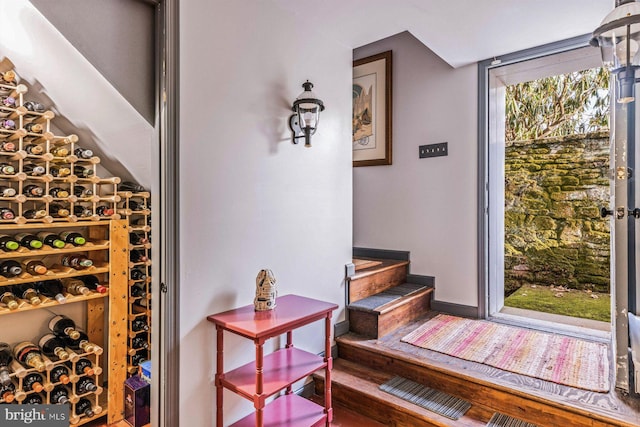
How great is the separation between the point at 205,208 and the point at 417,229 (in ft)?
6.84

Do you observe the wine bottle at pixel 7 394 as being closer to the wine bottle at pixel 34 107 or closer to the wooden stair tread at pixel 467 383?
the wine bottle at pixel 34 107

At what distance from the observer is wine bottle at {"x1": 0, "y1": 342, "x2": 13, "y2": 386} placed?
1982 mm

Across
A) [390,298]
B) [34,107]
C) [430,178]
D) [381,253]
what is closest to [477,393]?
[390,298]

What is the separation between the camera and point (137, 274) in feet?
8.55

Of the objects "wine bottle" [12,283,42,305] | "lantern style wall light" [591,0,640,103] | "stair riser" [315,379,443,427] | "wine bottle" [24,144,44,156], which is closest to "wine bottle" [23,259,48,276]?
"wine bottle" [12,283,42,305]

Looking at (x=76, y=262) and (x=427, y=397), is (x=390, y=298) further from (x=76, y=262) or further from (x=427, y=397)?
(x=76, y=262)

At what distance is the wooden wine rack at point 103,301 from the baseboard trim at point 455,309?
2.41 meters

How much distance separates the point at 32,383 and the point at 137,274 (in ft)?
2.71

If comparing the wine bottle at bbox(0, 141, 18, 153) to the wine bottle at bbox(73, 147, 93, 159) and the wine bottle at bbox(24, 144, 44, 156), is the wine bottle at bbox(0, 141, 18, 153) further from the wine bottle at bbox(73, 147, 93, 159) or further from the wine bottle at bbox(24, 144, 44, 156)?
the wine bottle at bbox(73, 147, 93, 159)

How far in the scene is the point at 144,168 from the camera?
2.67 m

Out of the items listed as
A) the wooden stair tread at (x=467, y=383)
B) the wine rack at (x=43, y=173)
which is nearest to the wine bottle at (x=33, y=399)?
the wine rack at (x=43, y=173)

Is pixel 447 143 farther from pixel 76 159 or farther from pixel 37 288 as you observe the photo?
pixel 37 288

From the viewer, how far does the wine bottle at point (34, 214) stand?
2074 millimetres

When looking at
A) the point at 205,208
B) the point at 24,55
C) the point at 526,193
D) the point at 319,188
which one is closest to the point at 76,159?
the point at 24,55
